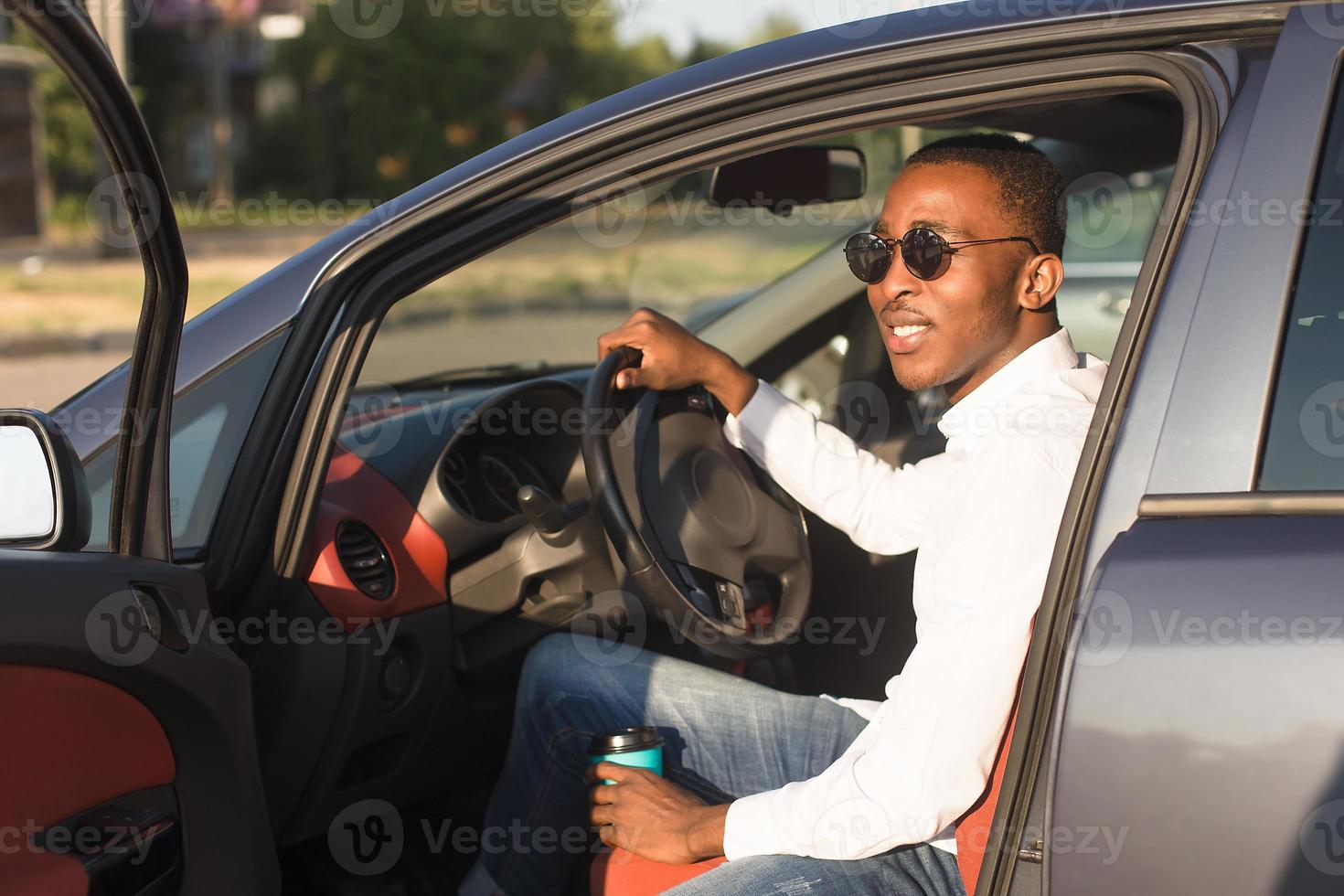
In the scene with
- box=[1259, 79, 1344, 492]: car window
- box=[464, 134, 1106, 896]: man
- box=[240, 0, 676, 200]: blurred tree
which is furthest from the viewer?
box=[240, 0, 676, 200]: blurred tree

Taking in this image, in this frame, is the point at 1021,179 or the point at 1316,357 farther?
the point at 1021,179

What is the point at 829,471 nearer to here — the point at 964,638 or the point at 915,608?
the point at 915,608

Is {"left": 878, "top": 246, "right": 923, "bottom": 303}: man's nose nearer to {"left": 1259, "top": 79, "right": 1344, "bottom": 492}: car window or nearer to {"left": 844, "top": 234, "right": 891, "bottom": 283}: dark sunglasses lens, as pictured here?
{"left": 844, "top": 234, "right": 891, "bottom": 283}: dark sunglasses lens

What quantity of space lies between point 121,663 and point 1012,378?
122 centimetres

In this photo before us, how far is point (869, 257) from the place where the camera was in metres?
2.02

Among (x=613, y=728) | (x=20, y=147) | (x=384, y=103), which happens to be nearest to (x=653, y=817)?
(x=613, y=728)

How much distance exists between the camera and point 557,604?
7.85 ft

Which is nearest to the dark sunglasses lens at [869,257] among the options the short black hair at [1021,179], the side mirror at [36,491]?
the short black hair at [1021,179]

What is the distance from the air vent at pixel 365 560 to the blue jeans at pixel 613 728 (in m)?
0.30

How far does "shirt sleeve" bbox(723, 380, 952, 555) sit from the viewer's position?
2395mm

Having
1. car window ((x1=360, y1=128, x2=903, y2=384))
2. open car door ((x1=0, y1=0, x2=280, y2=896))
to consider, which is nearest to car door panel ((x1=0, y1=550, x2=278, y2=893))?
open car door ((x1=0, y1=0, x2=280, y2=896))

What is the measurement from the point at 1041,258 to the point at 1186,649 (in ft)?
2.53

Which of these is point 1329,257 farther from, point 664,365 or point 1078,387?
point 664,365

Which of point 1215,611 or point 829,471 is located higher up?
point 829,471
